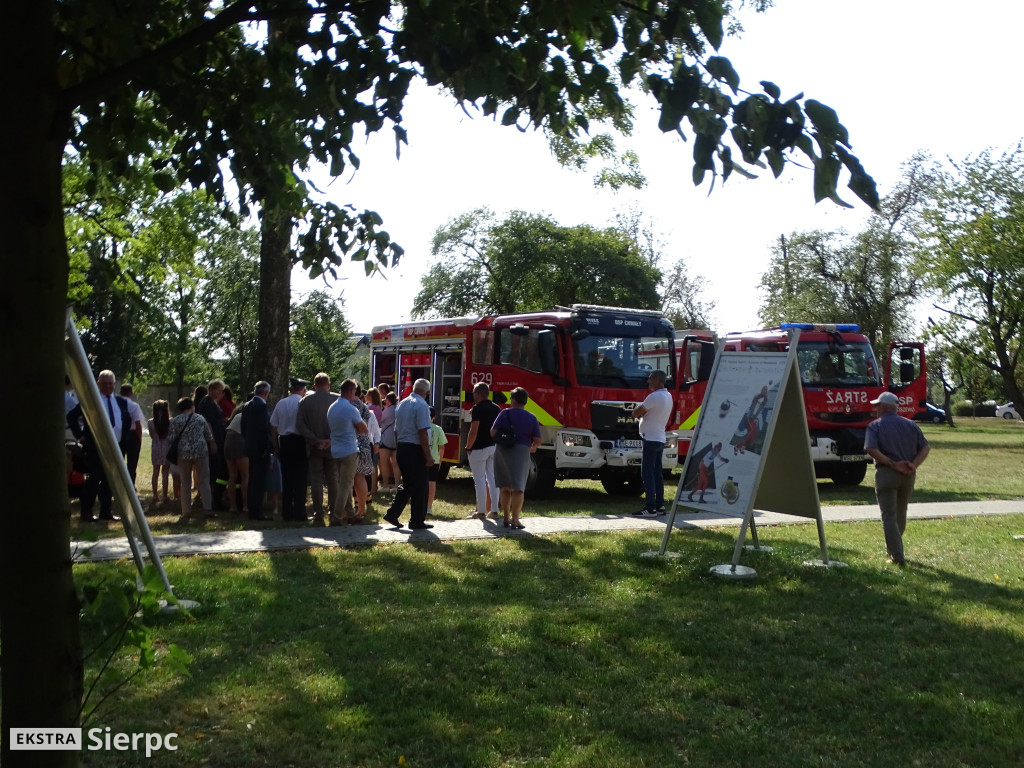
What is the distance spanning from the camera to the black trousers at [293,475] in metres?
13.1

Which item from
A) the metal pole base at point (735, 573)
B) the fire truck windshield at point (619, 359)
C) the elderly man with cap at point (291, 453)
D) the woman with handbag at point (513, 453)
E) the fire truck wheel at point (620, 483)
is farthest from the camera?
the fire truck wheel at point (620, 483)

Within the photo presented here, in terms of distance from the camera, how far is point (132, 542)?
7000mm

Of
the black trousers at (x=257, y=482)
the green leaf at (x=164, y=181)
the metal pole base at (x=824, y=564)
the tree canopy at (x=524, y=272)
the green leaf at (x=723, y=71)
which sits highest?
the tree canopy at (x=524, y=272)

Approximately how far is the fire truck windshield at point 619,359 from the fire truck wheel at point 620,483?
1758 mm

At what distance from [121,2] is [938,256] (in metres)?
41.6

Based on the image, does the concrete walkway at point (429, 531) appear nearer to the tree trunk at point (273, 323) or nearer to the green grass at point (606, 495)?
the green grass at point (606, 495)

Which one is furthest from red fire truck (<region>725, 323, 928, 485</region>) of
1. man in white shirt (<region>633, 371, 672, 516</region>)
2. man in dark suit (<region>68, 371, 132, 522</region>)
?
man in dark suit (<region>68, 371, 132, 522</region>)

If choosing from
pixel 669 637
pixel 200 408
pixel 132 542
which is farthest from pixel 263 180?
pixel 200 408

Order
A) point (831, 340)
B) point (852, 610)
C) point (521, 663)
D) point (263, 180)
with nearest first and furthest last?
point (263, 180), point (521, 663), point (852, 610), point (831, 340)

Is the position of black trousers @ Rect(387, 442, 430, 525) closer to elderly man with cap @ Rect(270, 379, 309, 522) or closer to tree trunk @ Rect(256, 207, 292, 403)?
elderly man with cap @ Rect(270, 379, 309, 522)

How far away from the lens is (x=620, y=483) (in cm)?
1841

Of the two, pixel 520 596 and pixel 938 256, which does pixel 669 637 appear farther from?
pixel 938 256

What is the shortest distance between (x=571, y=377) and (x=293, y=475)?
215 inches

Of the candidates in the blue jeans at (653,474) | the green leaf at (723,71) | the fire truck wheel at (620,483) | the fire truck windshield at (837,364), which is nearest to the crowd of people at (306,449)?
the blue jeans at (653,474)
